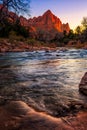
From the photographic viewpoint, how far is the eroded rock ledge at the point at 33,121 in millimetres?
3129

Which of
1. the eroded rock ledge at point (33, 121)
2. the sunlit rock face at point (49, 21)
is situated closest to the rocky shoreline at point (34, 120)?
the eroded rock ledge at point (33, 121)

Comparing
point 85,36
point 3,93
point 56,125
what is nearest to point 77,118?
point 56,125

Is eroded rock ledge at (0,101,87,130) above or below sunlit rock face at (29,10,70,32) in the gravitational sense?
below

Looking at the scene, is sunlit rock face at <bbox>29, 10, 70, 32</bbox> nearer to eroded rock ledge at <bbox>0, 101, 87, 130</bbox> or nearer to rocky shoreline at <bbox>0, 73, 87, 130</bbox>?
rocky shoreline at <bbox>0, 73, 87, 130</bbox>

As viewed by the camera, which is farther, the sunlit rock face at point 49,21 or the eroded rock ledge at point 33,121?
the sunlit rock face at point 49,21

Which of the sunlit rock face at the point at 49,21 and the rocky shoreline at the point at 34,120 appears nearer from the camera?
the rocky shoreline at the point at 34,120

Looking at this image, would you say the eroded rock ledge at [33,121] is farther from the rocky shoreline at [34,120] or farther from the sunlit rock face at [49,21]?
the sunlit rock face at [49,21]

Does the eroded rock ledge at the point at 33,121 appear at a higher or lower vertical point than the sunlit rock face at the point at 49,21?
lower

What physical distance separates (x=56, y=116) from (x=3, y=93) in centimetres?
192

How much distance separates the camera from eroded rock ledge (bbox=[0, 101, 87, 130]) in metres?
3.13

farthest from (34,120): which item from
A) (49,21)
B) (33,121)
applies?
(49,21)

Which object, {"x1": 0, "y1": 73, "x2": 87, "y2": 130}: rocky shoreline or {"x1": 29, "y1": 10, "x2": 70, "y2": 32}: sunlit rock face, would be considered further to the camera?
{"x1": 29, "y1": 10, "x2": 70, "y2": 32}: sunlit rock face

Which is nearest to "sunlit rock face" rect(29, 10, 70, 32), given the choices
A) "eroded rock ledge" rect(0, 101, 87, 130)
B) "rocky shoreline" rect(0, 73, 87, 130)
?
"rocky shoreline" rect(0, 73, 87, 130)

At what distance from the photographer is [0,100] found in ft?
15.1
